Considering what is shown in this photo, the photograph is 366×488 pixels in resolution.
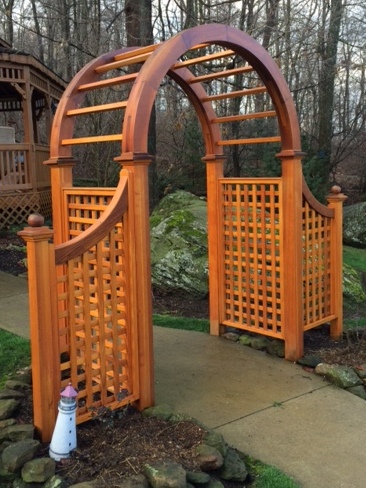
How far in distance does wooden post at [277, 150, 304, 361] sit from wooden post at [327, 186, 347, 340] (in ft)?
2.23

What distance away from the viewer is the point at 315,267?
500 centimetres

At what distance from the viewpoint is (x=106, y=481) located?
2.61 meters

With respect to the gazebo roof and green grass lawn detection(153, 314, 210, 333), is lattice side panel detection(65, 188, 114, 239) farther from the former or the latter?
the gazebo roof

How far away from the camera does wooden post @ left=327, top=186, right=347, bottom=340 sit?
498 centimetres

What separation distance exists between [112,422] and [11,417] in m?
0.62

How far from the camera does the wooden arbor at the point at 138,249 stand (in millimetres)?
3111

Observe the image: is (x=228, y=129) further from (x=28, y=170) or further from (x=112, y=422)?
(x=112, y=422)

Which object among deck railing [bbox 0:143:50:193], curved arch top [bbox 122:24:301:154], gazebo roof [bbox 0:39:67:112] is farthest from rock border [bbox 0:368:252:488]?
gazebo roof [bbox 0:39:67:112]

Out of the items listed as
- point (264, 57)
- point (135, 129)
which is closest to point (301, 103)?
point (264, 57)

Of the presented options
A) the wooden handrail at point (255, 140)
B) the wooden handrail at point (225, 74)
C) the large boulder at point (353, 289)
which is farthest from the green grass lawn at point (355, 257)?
the wooden handrail at point (225, 74)

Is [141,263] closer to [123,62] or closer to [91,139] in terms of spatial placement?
[91,139]

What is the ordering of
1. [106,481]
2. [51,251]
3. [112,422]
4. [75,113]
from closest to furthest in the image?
[106,481]
[51,251]
[112,422]
[75,113]

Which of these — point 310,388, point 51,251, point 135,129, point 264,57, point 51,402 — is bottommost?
point 310,388

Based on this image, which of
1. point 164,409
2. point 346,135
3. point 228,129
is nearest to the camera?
point 164,409
